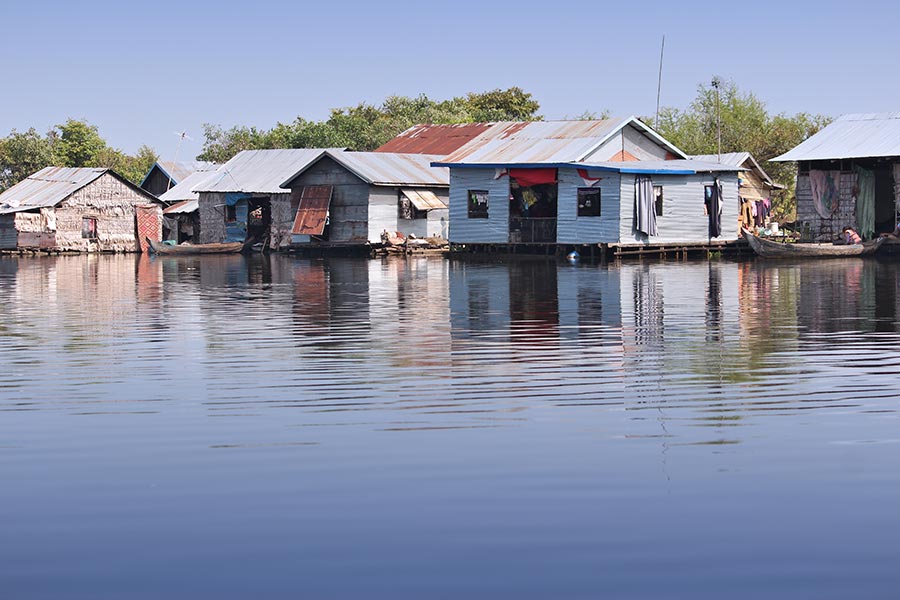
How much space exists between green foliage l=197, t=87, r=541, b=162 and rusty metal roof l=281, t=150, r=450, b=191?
20.9m

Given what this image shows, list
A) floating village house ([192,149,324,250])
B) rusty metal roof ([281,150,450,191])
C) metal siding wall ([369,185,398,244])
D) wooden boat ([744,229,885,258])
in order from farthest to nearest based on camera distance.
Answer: floating village house ([192,149,324,250])
metal siding wall ([369,185,398,244])
rusty metal roof ([281,150,450,191])
wooden boat ([744,229,885,258])

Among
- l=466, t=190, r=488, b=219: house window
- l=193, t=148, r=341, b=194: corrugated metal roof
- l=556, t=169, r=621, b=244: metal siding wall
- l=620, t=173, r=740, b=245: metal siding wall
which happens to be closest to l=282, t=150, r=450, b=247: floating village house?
l=193, t=148, r=341, b=194: corrugated metal roof

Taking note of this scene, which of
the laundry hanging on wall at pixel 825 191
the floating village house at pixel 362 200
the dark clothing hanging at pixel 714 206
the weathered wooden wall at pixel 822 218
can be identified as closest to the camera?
the weathered wooden wall at pixel 822 218

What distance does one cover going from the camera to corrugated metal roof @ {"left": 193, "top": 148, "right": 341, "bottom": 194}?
49.9 m

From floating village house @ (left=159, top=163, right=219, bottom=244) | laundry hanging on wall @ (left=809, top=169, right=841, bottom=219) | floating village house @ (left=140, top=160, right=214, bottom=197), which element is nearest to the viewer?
laundry hanging on wall @ (left=809, top=169, right=841, bottom=219)

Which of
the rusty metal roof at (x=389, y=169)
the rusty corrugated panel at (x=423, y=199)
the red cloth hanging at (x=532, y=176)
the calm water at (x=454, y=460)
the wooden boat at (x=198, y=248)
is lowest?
the calm water at (x=454, y=460)

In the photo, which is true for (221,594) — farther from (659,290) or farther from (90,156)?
(90,156)

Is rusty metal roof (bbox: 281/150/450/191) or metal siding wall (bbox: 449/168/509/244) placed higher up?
rusty metal roof (bbox: 281/150/450/191)

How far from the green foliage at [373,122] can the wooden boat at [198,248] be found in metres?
18.7

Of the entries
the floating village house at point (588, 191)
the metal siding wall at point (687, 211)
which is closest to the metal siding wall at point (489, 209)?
the floating village house at point (588, 191)

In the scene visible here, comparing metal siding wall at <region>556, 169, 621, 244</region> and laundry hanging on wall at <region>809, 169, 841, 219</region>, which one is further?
laundry hanging on wall at <region>809, 169, 841, 219</region>

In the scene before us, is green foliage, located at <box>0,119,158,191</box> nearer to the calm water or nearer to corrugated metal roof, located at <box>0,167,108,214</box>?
corrugated metal roof, located at <box>0,167,108,214</box>

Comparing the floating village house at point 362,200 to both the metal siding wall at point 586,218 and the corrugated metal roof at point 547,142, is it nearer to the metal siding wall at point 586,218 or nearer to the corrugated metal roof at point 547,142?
the corrugated metal roof at point 547,142

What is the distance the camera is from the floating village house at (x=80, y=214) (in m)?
54.3
